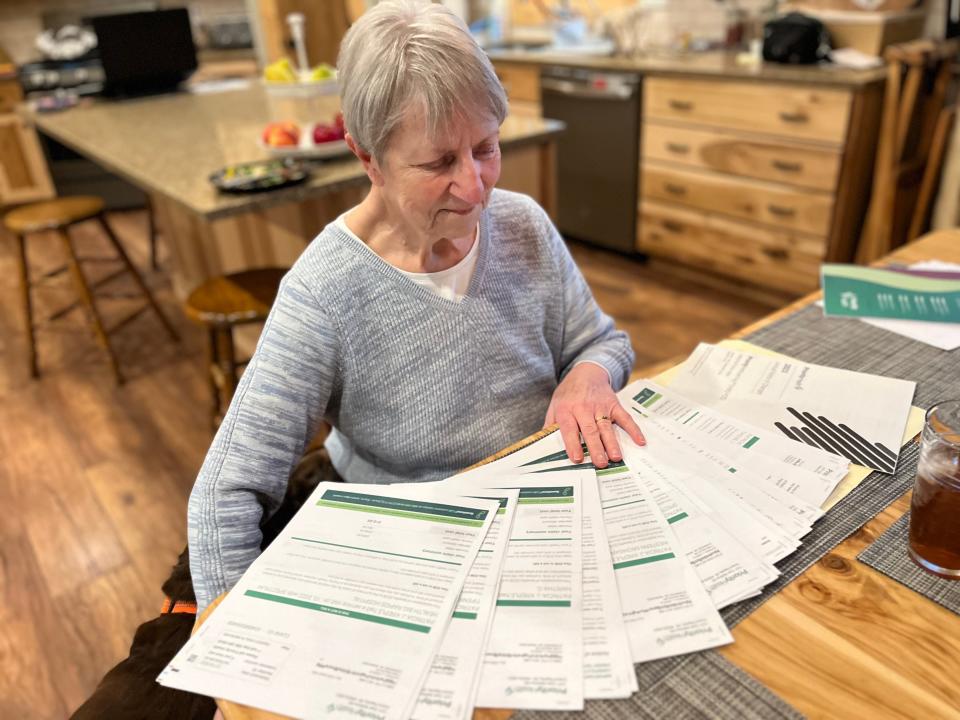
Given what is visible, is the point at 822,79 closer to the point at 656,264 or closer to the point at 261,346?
the point at 656,264

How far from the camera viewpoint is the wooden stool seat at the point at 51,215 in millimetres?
2693

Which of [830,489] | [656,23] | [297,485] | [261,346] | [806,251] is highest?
[656,23]

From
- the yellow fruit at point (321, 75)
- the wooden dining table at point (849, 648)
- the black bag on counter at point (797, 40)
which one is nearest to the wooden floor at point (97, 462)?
the black bag on counter at point (797, 40)

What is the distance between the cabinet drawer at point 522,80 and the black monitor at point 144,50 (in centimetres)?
158

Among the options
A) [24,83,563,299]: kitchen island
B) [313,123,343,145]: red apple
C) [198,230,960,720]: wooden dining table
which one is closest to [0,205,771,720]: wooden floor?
[24,83,563,299]: kitchen island

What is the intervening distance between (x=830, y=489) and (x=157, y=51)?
377cm

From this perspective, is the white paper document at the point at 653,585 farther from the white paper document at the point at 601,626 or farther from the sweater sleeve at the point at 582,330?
the sweater sleeve at the point at 582,330

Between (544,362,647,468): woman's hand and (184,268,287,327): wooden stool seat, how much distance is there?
106 cm

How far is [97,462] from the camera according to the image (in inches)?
94.5

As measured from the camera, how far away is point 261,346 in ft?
3.09

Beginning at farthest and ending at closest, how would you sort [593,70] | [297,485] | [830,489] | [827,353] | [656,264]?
[656,264], [593,70], [297,485], [827,353], [830,489]

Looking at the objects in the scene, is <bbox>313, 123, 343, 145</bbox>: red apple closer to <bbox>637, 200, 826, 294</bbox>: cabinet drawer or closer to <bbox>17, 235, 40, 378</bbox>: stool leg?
<bbox>17, 235, 40, 378</bbox>: stool leg

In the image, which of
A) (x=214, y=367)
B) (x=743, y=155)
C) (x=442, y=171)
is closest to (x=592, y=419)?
(x=442, y=171)

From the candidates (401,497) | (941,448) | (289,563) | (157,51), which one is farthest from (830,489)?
(157,51)
